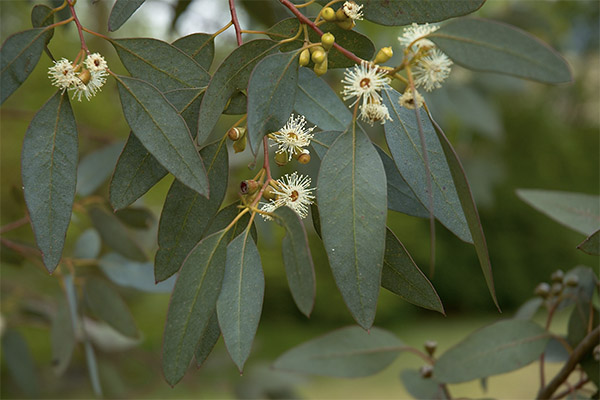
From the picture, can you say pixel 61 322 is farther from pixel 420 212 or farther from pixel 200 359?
pixel 420 212

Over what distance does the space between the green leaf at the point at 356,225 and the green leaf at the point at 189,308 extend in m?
0.09

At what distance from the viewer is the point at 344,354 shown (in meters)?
0.87

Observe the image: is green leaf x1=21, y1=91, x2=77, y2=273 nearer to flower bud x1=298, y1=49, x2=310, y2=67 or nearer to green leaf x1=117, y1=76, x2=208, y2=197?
green leaf x1=117, y1=76, x2=208, y2=197

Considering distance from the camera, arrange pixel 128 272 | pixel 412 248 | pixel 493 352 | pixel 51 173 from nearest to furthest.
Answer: pixel 51 173 < pixel 493 352 < pixel 128 272 < pixel 412 248

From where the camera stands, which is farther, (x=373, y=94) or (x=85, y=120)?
(x=85, y=120)

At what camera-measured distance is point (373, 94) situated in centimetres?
43

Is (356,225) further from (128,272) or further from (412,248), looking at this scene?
(412,248)

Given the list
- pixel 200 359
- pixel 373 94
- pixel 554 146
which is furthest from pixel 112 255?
pixel 554 146

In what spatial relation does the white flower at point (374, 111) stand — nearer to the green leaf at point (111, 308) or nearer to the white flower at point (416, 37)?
the white flower at point (416, 37)

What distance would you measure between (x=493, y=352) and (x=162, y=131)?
543 mm

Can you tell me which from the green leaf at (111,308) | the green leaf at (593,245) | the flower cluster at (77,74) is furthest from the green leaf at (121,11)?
the green leaf at (111,308)

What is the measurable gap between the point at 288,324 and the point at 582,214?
4548 mm

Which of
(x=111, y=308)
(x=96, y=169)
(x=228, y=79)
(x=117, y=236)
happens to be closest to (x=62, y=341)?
(x=111, y=308)

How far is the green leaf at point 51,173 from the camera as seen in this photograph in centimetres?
45
